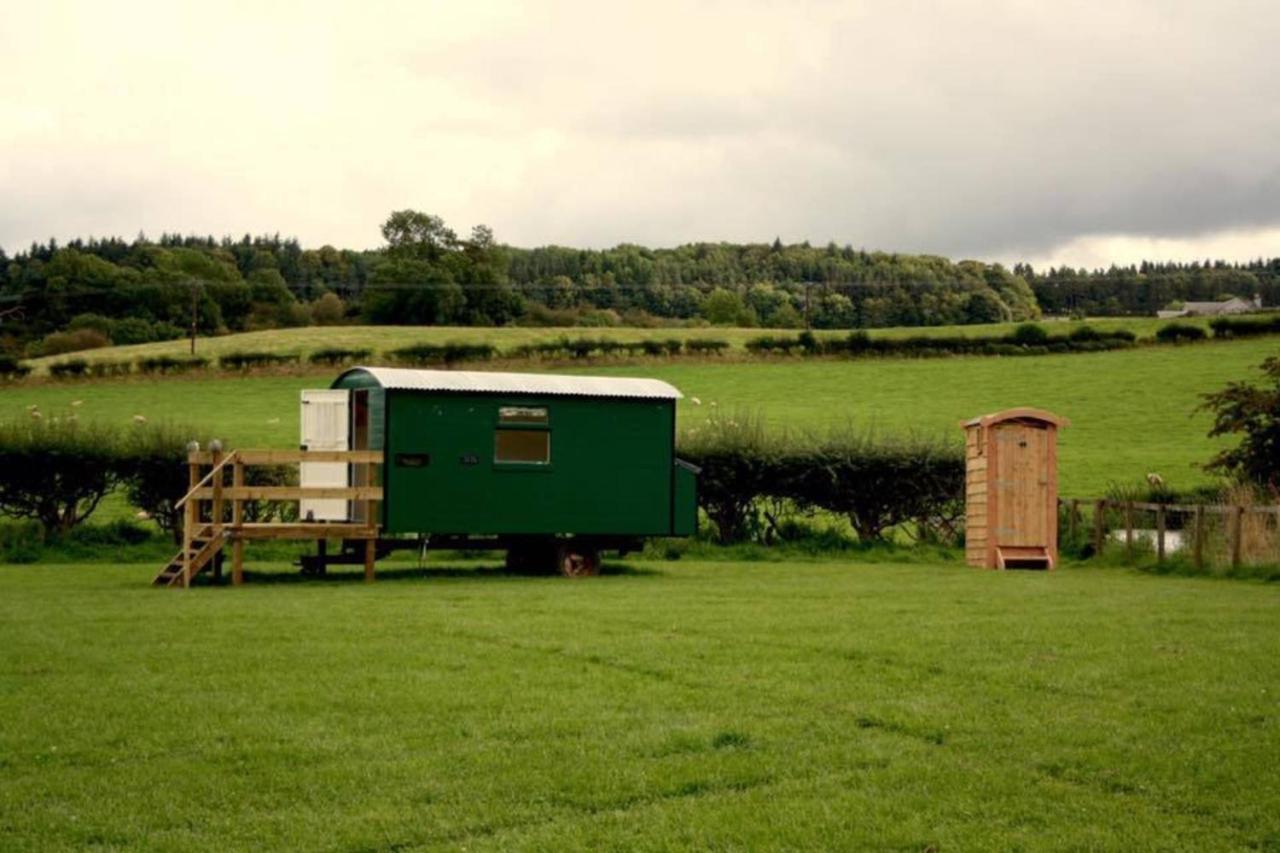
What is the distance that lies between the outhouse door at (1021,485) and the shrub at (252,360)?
38.3 meters

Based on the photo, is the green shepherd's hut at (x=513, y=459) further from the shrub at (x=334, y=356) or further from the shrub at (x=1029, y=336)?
the shrub at (x=1029, y=336)

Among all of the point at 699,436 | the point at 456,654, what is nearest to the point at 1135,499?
the point at 699,436

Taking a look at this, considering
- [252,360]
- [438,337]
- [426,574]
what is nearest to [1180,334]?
[438,337]

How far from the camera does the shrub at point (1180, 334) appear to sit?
5791 cm

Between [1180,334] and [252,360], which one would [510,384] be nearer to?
[252,360]

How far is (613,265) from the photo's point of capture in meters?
102

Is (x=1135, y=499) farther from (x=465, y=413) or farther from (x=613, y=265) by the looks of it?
(x=613, y=265)

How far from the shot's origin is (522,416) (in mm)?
20047

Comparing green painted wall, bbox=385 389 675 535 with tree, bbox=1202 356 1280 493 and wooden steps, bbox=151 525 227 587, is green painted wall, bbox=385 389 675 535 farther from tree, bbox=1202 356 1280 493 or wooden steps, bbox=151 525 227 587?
tree, bbox=1202 356 1280 493

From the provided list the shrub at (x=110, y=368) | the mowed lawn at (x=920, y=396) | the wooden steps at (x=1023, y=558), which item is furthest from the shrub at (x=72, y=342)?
the wooden steps at (x=1023, y=558)

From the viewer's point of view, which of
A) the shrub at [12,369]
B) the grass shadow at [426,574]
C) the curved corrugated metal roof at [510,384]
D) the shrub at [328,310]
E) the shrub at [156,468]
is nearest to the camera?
the grass shadow at [426,574]

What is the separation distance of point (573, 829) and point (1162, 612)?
8.94 meters

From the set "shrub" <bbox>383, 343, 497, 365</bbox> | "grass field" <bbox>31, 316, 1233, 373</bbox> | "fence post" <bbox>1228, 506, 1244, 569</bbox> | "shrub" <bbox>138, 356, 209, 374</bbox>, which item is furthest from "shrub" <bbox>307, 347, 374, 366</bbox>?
"fence post" <bbox>1228, 506, 1244, 569</bbox>

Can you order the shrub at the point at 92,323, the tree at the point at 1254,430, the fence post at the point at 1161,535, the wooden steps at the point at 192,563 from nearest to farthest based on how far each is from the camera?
the wooden steps at the point at 192,563 < the fence post at the point at 1161,535 < the tree at the point at 1254,430 < the shrub at the point at 92,323
